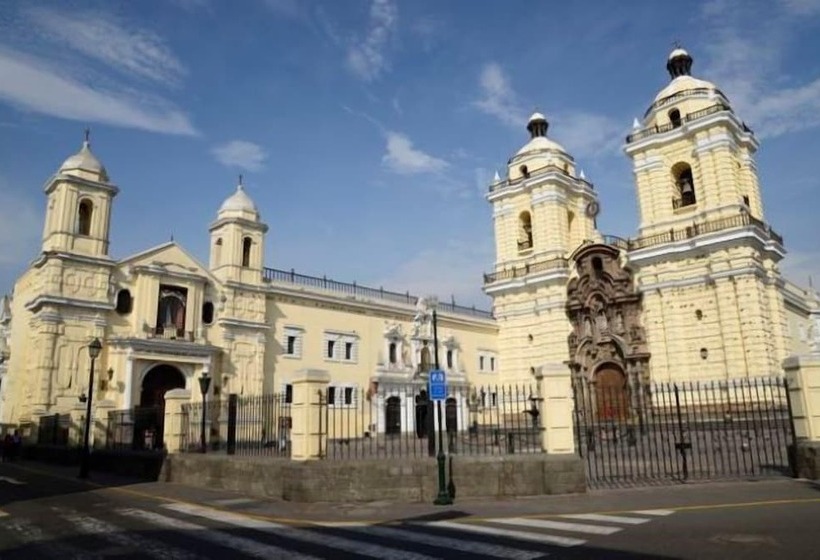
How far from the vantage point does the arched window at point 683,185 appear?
34.5 meters

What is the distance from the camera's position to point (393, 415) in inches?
1503

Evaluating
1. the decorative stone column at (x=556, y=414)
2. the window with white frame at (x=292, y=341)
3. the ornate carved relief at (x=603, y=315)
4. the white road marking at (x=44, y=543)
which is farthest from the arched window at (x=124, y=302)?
the ornate carved relief at (x=603, y=315)

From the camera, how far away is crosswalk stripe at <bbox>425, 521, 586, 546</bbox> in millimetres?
7695

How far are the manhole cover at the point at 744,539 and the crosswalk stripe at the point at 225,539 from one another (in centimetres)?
502

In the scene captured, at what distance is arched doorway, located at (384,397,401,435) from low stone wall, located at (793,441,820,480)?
26040 mm

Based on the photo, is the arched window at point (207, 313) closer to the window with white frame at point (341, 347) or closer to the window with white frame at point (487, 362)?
the window with white frame at point (341, 347)

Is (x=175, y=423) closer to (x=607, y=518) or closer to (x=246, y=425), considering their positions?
(x=246, y=425)

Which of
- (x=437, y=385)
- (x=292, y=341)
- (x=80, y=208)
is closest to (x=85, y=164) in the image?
(x=80, y=208)

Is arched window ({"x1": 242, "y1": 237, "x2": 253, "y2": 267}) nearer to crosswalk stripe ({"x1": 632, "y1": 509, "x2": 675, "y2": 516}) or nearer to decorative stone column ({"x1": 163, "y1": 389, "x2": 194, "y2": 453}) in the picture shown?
decorative stone column ({"x1": 163, "y1": 389, "x2": 194, "y2": 453})

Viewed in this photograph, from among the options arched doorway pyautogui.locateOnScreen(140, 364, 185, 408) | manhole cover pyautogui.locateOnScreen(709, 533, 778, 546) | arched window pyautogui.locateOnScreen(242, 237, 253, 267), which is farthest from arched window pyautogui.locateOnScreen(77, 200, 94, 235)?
manhole cover pyautogui.locateOnScreen(709, 533, 778, 546)

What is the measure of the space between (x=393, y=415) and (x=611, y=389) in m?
13.2

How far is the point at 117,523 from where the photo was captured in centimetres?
1017

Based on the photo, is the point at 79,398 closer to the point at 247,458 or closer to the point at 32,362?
the point at 32,362

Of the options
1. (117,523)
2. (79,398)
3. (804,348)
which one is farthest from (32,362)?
(804,348)
